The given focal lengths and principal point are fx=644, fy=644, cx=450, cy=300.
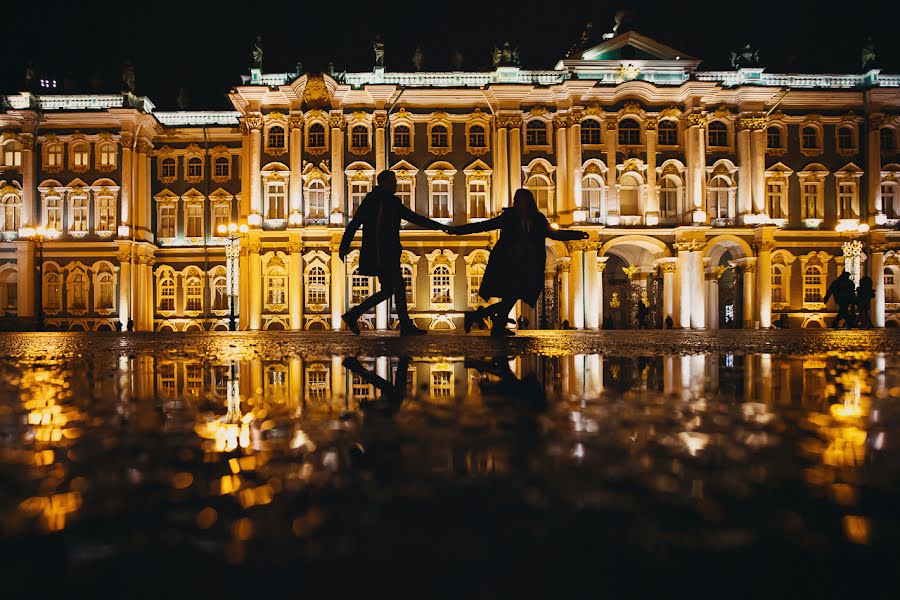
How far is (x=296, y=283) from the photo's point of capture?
29.8 metres

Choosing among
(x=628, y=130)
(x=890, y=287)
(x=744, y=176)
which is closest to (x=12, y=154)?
(x=628, y=130)

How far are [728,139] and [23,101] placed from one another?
34794 millimetres

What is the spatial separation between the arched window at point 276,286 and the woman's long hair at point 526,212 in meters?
24.0

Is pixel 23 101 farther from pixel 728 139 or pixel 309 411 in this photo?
pixel 309 411

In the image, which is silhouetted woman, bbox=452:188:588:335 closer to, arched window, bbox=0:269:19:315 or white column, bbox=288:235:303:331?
white column, bbox=288:235:303:331

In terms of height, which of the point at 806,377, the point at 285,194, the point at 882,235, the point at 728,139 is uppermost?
the point at 728,139

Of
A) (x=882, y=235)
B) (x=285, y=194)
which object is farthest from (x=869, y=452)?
(x=882, y=235)

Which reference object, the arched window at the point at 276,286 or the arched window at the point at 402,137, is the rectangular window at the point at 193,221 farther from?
the arched window at the point at 402,137

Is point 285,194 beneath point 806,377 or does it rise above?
above

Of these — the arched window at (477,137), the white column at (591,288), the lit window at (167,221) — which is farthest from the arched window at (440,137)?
the lit window at (167,221)

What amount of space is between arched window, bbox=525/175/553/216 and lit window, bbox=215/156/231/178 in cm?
1608

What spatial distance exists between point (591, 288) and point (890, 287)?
16.1 metres

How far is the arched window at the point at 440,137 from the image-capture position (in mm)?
30656

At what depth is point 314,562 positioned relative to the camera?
69 centimetres
